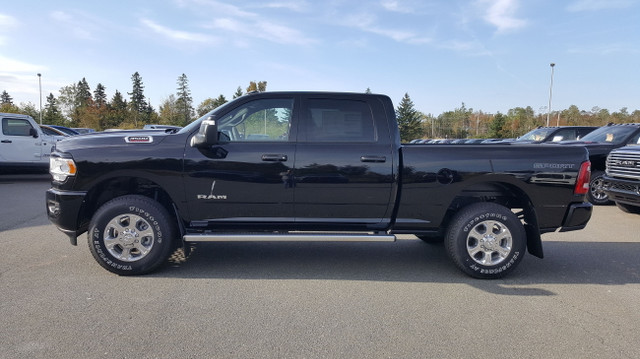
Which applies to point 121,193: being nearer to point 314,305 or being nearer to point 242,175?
point 242,175

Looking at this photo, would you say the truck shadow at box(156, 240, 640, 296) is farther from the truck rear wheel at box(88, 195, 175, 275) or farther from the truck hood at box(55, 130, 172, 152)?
the truck hood at box(55, 130, 172, 152)

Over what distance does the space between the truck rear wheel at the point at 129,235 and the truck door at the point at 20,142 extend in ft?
33.7

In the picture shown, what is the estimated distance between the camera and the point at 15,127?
39.4ft

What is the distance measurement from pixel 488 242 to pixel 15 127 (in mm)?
13537

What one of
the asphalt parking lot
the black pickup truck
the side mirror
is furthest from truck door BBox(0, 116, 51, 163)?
the side mirror

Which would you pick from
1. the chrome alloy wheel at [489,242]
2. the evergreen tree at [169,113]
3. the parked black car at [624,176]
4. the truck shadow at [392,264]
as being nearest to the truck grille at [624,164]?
the parked black car at [624,176]

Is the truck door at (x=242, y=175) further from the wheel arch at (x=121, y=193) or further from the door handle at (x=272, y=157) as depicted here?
the wheel arch at (x=121, y=193)

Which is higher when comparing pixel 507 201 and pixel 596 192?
pixel 507 201

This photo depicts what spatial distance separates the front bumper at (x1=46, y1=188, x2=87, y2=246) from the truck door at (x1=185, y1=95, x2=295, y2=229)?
3.77 ft

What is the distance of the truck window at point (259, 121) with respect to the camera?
14.5 feet

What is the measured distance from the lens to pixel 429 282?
4297 millimetres

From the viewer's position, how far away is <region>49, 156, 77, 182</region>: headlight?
4172 mm

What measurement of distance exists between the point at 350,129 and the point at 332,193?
76cm

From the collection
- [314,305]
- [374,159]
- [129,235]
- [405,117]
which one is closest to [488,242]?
[374,159]
